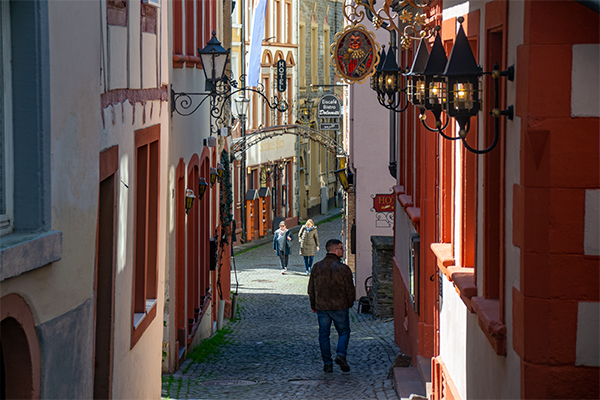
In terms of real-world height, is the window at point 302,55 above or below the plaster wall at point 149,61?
above

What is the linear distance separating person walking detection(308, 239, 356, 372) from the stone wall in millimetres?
5695

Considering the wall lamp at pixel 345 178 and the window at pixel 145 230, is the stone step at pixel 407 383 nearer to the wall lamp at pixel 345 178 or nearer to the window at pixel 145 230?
the window at pixel 145 230

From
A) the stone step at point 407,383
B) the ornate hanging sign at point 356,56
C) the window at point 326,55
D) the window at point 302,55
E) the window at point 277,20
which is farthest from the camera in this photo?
the window at point 326,55

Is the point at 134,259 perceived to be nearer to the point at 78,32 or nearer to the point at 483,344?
the point at 78,32

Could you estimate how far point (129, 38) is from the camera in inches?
293

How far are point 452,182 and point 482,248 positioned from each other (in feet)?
6.69

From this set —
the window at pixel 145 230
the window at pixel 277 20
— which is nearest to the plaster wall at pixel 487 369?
the window at pixel 145 230

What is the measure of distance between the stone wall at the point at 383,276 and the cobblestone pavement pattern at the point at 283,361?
320 millimetres

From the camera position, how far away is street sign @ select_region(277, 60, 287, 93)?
1417 inches

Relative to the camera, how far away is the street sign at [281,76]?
118ft

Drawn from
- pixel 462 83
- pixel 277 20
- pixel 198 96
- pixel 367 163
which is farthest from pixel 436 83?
pixel 277 20

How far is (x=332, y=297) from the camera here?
10.9 meters

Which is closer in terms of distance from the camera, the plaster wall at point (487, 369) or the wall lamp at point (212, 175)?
the plaster wall at point (487, 369)

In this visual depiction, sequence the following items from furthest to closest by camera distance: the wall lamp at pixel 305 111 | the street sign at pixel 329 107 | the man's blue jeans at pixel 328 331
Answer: the wall lamp at pixel 305 111, the street sign at pixel 329 107, the man's blue jeans at pixel 328 331
